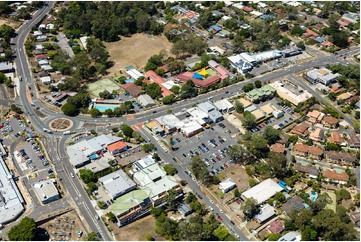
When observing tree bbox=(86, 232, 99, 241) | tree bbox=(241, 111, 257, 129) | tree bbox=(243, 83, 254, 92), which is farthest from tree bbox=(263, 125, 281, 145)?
tree bbox=(86, 232, 99, 241)

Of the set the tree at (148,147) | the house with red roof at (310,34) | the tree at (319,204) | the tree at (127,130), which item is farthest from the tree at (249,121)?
the house with red roof at (310,34)

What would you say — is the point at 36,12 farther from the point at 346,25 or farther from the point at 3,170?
the point at 346,25

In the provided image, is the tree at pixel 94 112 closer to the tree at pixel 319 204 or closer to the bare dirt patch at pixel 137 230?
the bare dirt patch at pixel 137 230

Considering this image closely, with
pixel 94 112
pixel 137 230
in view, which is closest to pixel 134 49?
pixel 94 112

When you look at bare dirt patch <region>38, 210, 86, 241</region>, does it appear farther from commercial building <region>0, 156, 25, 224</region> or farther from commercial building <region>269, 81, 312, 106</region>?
commercial building <region>269, 81, 312, 106</region>

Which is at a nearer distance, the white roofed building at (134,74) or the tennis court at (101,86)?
the tennis court at (101,86)

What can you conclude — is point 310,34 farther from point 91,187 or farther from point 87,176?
point 91,187

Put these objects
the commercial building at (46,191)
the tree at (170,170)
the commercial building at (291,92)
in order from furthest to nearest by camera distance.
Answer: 1. the commercial building at (291,92)
2. the tree at (170,170)
3. the commercial building at (46,191)
